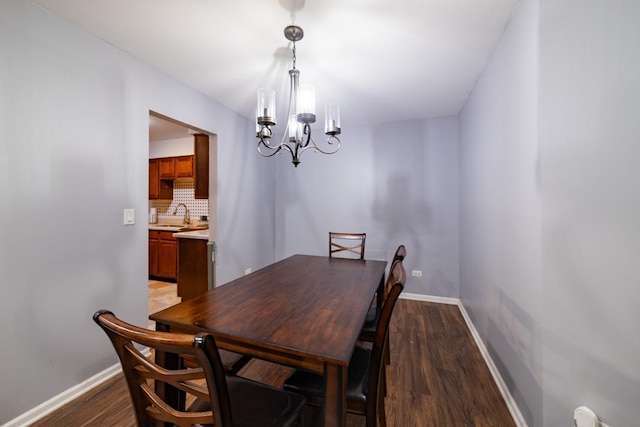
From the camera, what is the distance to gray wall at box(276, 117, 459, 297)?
345 centimetres

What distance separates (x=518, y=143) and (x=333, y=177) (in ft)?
8.64

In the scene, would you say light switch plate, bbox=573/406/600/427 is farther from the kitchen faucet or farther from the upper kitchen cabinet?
the kitchen faucet

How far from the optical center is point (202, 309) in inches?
48.9

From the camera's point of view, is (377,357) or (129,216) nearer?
(377,357)

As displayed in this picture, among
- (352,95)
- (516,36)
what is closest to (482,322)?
(516,36)

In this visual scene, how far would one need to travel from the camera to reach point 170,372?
676 millimetres

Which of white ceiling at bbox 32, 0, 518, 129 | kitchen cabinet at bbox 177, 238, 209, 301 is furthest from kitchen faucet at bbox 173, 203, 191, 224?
white ceiling at bbox 32, 0, 518, 129

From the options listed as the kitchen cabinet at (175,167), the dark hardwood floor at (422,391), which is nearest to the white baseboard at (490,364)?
the dark hardwood floor at (422,391)

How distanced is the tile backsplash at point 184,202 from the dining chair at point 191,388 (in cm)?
442

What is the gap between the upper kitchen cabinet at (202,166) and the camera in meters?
3.14

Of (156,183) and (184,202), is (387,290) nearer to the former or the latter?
(184,202)

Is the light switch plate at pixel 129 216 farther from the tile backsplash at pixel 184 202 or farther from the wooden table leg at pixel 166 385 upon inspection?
the tile backsplash at pixel 184 202

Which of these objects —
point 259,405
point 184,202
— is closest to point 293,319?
point 259,405

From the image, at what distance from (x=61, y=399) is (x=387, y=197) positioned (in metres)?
3.62
